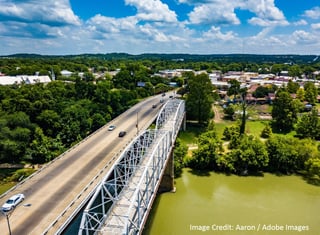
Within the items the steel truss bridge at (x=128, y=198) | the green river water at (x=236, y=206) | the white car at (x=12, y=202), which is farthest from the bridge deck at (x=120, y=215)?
the white car at (x=12, y=202)

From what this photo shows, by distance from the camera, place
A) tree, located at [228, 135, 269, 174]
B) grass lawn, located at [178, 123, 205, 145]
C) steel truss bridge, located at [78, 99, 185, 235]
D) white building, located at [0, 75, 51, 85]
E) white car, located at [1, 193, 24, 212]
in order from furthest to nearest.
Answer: white building, located at [0, 75, 51, 85] < grass lawn, located at [178, 123, 205, 145] < tree, located at [228, 135, 269, 174] < white car, located at [1, 193, 24, 212] < steel truss bridge, located at [78, 99, 185, 235]

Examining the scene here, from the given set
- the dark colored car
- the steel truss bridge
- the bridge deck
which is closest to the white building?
the dark colored car

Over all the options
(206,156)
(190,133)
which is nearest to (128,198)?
(206,156)

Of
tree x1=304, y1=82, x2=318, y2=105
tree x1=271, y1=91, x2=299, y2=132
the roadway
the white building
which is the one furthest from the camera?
the white building

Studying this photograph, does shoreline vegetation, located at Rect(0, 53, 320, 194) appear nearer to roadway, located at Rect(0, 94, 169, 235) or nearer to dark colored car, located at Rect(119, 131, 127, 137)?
dark colored car, located at Rect(119, 131, 127, 137)

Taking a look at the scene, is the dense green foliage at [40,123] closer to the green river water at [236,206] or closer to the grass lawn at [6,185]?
the grass lawn at [6,185]

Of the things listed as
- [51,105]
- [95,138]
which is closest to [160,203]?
[95,138]
